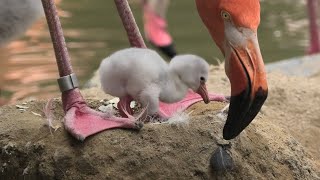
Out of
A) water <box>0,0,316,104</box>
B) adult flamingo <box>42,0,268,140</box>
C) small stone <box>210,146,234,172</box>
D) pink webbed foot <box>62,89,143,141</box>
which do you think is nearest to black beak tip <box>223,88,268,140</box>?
adult flamingo <box>42,0,268,140</box>

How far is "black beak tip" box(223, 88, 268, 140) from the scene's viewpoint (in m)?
2.20

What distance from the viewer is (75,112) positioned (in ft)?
8.27

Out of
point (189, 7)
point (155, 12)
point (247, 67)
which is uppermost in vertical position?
point (247, 67)

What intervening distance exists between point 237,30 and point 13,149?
804mm

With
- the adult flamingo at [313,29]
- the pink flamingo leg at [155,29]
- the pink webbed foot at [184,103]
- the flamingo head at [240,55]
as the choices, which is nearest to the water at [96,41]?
the pink flamingo leg at [155,29]

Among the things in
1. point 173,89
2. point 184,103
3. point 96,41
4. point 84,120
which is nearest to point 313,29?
point 96,41

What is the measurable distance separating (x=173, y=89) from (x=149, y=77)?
13 cm

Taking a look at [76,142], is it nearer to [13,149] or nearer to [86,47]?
[13,149]

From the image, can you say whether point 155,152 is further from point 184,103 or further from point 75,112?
point 184,103

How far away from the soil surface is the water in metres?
2.34

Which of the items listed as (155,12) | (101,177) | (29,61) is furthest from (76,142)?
(155,12)

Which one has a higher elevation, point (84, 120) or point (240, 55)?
point (240, 55)

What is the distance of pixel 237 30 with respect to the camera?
7.43ft

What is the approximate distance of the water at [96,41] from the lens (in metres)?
5.82
